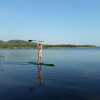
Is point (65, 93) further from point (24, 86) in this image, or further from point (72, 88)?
point (24, 86)

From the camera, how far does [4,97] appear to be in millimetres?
33375

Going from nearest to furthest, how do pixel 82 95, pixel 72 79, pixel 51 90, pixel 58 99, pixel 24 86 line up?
pixel 58 99 < pixel 82 95 < pixel 51 90 < pixel 24 86 < pixel 72 79

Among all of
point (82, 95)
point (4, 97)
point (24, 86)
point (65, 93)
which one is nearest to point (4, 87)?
point (24, 86)

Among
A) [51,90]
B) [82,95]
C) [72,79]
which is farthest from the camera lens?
[72,79]

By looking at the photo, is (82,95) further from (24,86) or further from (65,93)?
(24,86)

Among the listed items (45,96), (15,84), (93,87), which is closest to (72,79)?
(93,87)

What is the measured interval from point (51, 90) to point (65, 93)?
110 inches

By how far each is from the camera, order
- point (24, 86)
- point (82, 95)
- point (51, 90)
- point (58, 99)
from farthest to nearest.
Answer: point (24, 86) < point (51, 90) < point (82, 95) < point (58, 99)

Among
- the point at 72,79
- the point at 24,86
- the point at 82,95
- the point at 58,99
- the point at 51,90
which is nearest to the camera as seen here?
the point at 58,99

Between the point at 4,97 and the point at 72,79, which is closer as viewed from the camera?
the point at 4,97

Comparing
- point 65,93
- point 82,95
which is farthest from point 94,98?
point 65,93

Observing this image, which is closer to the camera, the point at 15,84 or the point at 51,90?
the point at 51,90

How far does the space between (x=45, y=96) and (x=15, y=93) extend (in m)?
4.38

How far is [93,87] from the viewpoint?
133ft
